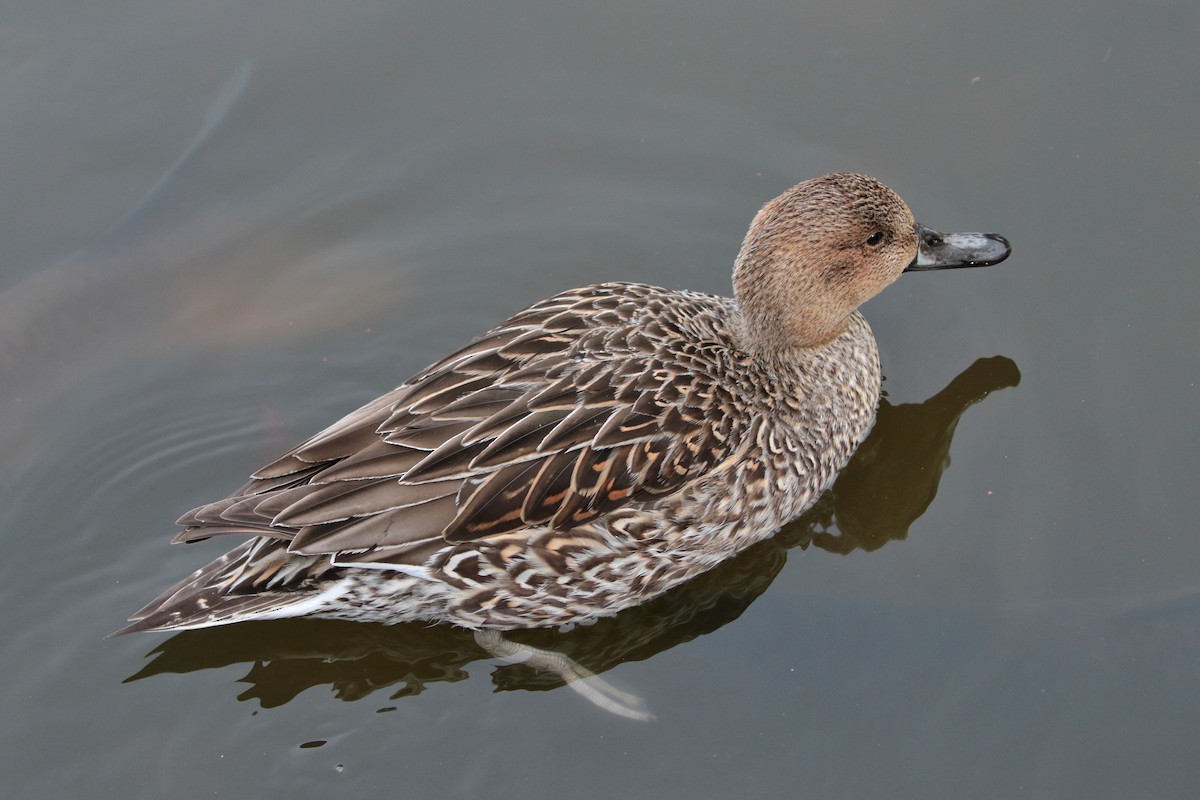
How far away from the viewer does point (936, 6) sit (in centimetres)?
736

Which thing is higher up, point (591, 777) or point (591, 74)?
point (591, 74)

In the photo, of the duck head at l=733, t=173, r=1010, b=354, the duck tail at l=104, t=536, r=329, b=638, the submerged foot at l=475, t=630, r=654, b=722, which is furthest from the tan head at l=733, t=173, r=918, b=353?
the duck tail at l=104, t=536, r=329, b=638

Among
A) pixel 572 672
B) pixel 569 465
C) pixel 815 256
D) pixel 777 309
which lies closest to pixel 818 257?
pixel 815 256

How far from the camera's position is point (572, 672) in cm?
541

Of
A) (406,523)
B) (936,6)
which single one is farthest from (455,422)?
(936,6)

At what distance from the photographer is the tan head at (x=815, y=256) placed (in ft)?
18.0

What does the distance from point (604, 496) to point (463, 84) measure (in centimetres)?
337

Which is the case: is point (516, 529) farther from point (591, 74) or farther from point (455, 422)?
point (591, 74)

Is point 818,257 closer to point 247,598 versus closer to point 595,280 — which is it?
point 595,280

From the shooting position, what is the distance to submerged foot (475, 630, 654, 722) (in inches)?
206

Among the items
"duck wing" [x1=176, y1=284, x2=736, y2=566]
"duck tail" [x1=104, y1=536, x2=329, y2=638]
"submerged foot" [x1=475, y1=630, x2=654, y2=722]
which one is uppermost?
"duck wing" [x1=176, y1=284, x2=736, y2=566]

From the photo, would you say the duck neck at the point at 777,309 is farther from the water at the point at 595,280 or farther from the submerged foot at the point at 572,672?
the submerged foot at the point at 572,672

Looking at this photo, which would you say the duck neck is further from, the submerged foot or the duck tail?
the duck tail

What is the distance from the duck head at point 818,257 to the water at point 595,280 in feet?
2.46
